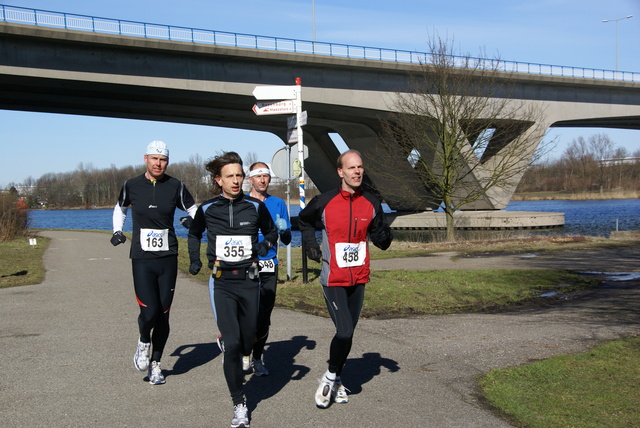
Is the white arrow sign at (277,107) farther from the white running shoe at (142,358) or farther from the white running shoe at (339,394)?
the white running shoe at (339,394)

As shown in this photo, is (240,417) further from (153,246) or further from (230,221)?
(153,246)

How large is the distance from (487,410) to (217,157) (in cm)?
299

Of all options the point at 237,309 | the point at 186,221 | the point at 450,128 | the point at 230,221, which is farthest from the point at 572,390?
the point at 450,128

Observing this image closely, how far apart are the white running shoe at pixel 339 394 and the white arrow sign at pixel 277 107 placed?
7190 millimetres

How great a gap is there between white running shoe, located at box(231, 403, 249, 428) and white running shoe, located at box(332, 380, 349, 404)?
0.84 metres

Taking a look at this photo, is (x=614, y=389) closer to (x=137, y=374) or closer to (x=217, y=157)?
(x=217, y=157)

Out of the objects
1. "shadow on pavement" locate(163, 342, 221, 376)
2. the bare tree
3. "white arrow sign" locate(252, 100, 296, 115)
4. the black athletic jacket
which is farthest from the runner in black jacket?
the bare tree

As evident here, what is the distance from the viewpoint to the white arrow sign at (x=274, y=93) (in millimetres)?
11329

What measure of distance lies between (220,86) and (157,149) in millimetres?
27970

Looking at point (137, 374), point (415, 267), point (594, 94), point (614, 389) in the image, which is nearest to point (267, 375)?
point (137, 374)

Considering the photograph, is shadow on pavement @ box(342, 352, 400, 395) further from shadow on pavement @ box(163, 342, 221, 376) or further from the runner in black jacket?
shadow on pavement @ box(163, 342, 221, 376)

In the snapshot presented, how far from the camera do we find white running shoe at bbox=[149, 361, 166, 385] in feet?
18.6

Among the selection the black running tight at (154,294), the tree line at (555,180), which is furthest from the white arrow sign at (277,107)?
the tree line at (555,180)

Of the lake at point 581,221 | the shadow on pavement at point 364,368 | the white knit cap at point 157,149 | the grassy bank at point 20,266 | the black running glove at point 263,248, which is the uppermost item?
the white knit cap at point 157,149
